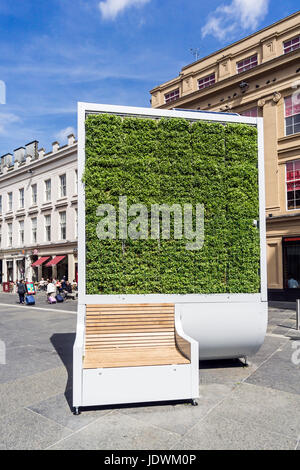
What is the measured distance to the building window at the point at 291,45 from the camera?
19.7m

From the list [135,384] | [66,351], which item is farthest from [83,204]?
[66,351]

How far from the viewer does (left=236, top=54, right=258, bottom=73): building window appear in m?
21.6

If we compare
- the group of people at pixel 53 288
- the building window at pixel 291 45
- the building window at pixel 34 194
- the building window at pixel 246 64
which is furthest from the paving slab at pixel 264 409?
the building window at pixel 34 194

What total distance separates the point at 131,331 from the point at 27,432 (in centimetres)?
231

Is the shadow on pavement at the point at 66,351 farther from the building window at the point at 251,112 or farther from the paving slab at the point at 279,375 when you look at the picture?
the building window at the point at 251,112

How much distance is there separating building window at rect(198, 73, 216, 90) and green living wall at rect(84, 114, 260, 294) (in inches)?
762

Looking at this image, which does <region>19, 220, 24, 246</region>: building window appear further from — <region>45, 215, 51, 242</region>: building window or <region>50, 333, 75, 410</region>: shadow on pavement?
<region>50, 333, 75, 410</region>: shadow on pavement

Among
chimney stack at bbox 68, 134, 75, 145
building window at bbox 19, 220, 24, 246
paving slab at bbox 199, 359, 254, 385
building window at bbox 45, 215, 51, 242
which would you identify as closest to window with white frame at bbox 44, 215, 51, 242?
building window at bbox 45, 215, 51, 242

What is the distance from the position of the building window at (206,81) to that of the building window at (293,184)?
8.80m

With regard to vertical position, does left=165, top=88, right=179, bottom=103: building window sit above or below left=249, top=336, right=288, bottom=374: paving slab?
above

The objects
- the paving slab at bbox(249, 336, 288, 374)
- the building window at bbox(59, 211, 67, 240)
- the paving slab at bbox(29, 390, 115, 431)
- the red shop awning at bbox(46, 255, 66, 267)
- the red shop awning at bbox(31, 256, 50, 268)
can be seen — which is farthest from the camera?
the red shop awning at bbox(31, 256, 50, 268)

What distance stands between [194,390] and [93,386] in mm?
1426

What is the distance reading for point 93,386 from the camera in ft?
14.6

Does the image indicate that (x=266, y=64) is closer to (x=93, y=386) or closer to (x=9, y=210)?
(x=93, y=386)
